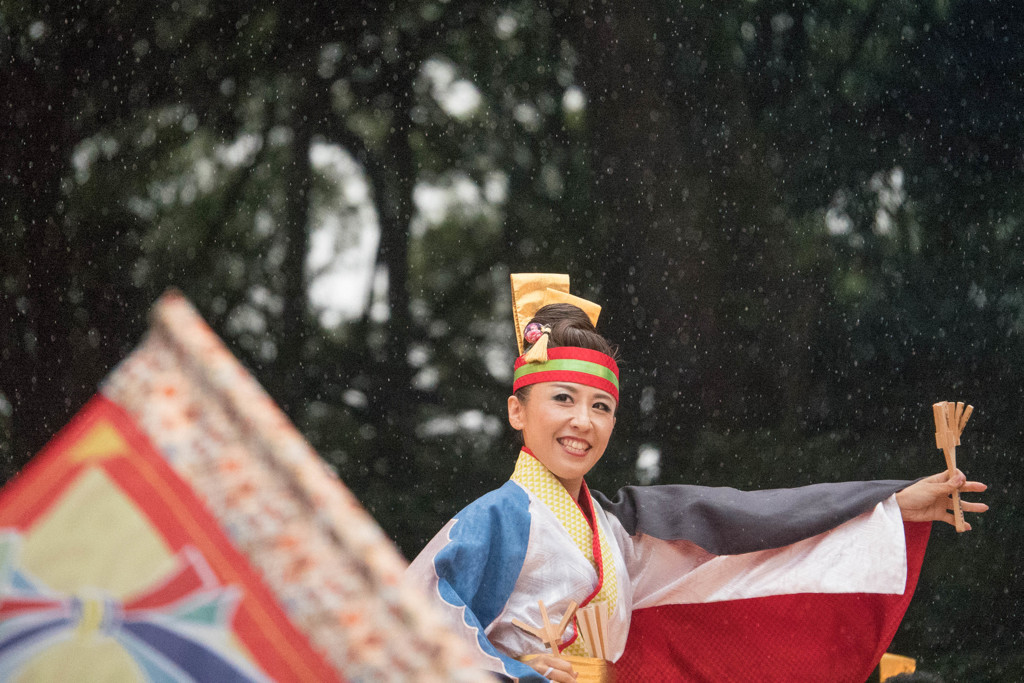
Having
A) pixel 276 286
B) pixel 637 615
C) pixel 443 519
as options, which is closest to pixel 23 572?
pixel 637 615

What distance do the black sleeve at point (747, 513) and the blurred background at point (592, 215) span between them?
149 centimetres

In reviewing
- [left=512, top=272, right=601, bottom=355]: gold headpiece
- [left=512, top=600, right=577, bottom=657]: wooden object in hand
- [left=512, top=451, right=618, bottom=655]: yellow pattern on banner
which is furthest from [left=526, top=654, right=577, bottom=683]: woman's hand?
[left=512, top=272, right=601, bottom=355]: gold headpiece

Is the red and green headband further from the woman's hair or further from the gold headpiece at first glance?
the gold headpiece

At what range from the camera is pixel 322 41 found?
4.36 meters

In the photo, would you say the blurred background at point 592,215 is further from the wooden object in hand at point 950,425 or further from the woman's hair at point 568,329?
the wooden object in hand at point 950,425

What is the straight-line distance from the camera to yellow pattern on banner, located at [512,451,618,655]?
2404mm

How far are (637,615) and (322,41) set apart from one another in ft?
9.85

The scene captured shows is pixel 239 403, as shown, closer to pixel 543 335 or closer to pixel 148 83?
pixel 543 335

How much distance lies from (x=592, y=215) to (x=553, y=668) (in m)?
2.60

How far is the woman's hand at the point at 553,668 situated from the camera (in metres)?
2.07

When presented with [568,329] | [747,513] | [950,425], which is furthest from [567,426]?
[950,425]

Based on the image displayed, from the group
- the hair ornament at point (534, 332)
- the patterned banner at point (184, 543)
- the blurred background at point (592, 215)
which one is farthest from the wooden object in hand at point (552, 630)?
the blurred background at point (592, 215)

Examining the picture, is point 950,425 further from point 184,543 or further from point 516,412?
point 184,543

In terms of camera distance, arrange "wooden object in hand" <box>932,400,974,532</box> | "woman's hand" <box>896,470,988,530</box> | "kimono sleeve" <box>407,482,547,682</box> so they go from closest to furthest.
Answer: "kimono sleeve" <box>407,482,547,682</box>, "wooden object in hand" <box>932,400,974,532</box>, "woman's hand" <box>896,470,988,530</box>
